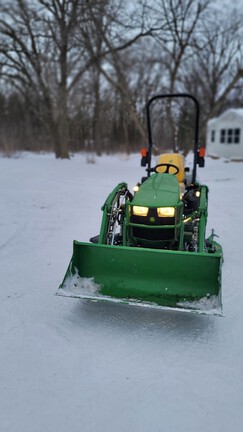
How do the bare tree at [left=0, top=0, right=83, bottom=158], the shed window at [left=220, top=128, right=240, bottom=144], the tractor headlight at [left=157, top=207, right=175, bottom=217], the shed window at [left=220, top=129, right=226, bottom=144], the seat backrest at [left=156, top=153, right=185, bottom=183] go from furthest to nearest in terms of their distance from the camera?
the shed window at [left=220, top=129, right=226, bottom=144] → the shed window at [left=220, top=128, right=240, bottom=144] → the bare tree at [left=0, top=0, right=83, bottom=158] → the seat backrest at [left=156, top=153, right=185, bottom=183] → the tractor headlight at [left=157, top=207, right=175, bottom=217]

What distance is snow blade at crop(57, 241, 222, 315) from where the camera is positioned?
112 inches

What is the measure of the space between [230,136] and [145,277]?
22738 millimetres

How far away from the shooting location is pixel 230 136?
78.0ft

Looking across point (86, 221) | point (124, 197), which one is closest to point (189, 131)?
point (86, 221)

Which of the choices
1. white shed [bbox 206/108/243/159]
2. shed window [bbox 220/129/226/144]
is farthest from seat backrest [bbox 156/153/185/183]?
shed window [bbox 220/129/226/144]

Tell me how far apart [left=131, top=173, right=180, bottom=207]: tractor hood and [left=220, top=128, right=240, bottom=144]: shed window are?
70.6ft

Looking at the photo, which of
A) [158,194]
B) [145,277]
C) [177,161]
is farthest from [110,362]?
[177,161]

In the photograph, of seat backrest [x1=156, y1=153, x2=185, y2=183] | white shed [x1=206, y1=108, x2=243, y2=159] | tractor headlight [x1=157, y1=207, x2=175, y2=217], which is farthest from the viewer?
white shed [x1=206, y1=108, x2=243, y2=159]

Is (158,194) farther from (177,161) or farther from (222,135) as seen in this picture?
(222,135)

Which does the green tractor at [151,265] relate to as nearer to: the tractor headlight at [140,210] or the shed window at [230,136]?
the tractor headlight at [140,210]

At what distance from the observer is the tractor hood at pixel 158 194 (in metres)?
3.17

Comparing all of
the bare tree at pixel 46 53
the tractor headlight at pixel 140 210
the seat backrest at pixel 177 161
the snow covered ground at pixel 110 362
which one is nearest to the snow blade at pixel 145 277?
the snow covered ground at pixel 110 362

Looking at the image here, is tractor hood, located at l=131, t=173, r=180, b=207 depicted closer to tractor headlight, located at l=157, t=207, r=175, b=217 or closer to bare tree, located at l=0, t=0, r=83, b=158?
tractor headlight, located at l=157, t=207, r=175, b=217

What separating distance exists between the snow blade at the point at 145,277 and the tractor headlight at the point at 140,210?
14.7 inches
